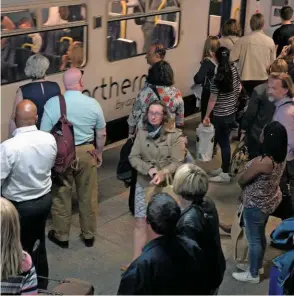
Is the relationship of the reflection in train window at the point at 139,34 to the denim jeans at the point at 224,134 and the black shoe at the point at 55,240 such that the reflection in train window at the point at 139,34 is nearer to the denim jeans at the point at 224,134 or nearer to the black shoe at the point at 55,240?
the denim jeans at the point at 224,134

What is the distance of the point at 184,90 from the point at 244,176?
4.23m

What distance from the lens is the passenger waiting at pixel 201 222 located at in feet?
11.3

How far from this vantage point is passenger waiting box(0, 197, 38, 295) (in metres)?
2.96

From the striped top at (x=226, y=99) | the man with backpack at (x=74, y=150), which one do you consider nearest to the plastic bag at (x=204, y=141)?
the striped top at (x=226, y=99)

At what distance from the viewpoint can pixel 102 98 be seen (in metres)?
7.18

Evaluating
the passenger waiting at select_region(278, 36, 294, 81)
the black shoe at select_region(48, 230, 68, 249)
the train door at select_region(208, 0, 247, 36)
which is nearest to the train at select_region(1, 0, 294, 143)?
the train door at select_region(208, 0, 247, 36)

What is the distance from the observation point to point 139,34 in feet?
24.9

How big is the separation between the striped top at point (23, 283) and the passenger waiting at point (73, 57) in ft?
12.6

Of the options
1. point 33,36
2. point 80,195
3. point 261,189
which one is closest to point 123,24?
point 33,36

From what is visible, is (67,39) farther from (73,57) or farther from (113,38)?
(113,38)

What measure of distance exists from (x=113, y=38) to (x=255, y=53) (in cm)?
178

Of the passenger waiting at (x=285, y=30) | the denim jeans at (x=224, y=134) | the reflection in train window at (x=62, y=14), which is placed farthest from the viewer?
the passenger waiting at (x=285, y=30)

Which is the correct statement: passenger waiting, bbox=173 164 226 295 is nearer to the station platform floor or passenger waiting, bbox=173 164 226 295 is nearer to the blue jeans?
the blue jeans

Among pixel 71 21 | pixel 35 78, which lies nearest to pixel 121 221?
pixel 35 78
